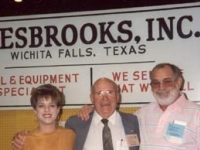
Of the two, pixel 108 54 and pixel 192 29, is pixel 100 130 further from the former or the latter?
pixel 192 29

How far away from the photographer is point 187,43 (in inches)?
142

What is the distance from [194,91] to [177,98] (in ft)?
2.47

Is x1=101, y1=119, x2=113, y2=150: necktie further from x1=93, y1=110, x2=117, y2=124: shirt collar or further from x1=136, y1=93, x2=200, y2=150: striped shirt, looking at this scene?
x1=136, y1=93, x2=200, y2=150: striped shirt

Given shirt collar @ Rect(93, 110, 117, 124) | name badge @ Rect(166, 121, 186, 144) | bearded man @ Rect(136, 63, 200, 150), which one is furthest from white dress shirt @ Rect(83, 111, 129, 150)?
name badge @ Rect(166, 121, 186, 144)

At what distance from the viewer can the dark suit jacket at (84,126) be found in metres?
2.83

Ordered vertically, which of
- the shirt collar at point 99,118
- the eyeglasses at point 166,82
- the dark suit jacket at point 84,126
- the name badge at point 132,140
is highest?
the eyeglasses at point 166,82

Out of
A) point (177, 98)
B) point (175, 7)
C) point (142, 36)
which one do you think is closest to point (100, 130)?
point (177, 98)

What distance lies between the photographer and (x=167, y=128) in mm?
2795

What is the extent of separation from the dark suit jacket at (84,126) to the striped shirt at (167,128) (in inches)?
2.8

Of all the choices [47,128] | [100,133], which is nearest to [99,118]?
[100,133]

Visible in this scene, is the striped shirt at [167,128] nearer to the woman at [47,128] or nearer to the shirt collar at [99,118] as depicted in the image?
the shirt collar at [99,118]

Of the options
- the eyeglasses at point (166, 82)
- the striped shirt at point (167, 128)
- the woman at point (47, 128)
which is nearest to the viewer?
the woman at point (47, 128)

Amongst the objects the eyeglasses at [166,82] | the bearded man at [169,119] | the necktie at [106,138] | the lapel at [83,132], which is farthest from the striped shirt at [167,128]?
the lapel at [83,132]

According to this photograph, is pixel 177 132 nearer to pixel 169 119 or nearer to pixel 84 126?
pixel 169 119
